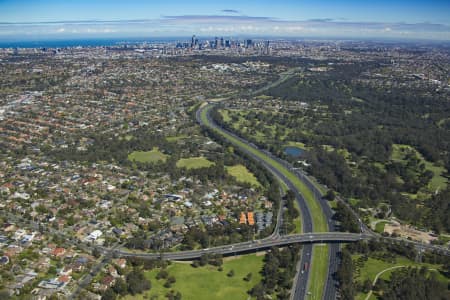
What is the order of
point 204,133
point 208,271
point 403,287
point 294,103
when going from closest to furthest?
point 403,287, point 208,271, point 204,133, point 294,103

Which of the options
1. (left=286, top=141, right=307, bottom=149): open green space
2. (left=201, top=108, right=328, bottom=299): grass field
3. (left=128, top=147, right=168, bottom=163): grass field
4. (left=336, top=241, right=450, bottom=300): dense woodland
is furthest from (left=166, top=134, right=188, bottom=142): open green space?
(left=336, top=241, right=450, bottom=300): dense woodland

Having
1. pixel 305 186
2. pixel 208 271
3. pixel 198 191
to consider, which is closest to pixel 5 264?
pixel 208 271

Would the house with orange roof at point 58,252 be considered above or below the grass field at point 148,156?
below

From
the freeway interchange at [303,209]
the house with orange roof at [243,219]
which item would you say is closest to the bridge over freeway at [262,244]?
the freeway interchange at [303,209]

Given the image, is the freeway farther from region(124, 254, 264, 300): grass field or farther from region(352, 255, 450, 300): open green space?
region(352, 255, 450, 300): open green space

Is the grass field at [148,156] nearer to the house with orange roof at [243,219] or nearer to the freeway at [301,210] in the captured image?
the freeway at [301,210]

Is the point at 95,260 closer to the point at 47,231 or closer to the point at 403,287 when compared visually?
the point at 47,231
